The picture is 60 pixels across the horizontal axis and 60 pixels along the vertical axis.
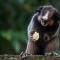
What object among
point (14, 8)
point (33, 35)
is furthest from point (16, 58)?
point (14, 8)

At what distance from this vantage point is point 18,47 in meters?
6.27

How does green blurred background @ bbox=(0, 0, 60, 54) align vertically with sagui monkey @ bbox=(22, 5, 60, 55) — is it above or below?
above

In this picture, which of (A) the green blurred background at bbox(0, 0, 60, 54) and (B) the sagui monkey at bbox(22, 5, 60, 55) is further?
(A) the green blurred background at bbox(0, 0, 60, 54)

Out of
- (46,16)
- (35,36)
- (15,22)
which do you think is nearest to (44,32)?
(46,16)

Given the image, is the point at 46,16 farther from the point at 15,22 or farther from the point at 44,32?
the point at 15,22

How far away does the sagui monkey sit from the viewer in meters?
4.71

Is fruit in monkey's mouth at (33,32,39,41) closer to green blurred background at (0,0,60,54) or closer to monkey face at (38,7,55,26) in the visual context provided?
monkey face at (38,7,55,26)

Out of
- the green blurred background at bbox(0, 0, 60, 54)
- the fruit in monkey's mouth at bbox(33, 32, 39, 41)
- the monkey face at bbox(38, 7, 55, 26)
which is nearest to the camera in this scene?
the fruit in monkey's mouth at bbox(33, 32, 39, 41)

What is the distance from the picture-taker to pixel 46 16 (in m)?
4.72

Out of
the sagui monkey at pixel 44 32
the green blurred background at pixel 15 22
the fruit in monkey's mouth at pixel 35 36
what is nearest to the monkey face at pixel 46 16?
the sagui monkey at pixel 44 32

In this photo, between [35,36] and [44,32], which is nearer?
[35,36]

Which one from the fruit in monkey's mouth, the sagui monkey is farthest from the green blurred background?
the fruit in monkey's mouth

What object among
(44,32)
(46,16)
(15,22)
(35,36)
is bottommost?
(35,36)

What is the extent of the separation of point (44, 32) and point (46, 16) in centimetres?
20
